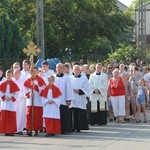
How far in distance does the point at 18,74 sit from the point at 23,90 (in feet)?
1.63

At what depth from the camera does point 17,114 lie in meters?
15.9

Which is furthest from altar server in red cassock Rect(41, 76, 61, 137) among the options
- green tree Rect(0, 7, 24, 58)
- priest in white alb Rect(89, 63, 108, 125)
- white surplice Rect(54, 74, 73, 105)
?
green tree Rect(0, 7, 24, 58)

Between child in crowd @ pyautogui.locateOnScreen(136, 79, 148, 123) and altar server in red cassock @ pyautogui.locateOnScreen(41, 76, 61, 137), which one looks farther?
child in crowd @ pyautogui.locateOnScreen(136, 79, 148, 123)

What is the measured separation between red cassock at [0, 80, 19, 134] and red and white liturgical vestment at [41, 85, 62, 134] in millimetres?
840

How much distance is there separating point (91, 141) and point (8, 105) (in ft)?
9.18

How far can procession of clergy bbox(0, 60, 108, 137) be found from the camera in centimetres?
1527

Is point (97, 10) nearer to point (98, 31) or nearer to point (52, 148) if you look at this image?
point (98, 31)

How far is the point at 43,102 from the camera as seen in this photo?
15375 millimetres

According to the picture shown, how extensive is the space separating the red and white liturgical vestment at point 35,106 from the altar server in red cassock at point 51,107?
300 mm

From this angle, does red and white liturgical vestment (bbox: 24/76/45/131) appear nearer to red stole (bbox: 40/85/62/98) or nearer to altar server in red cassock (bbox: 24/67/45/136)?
altar server in red cassock (bbox: 24/67/45/136)

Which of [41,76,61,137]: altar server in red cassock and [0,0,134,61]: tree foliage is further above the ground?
[0,0,134,61]: tree foliage

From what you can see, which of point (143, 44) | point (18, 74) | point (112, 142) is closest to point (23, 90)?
point (18, 74)

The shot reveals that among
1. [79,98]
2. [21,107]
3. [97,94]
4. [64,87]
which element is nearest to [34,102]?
[21,107]

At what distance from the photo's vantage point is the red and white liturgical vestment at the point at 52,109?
15133 millimetres
